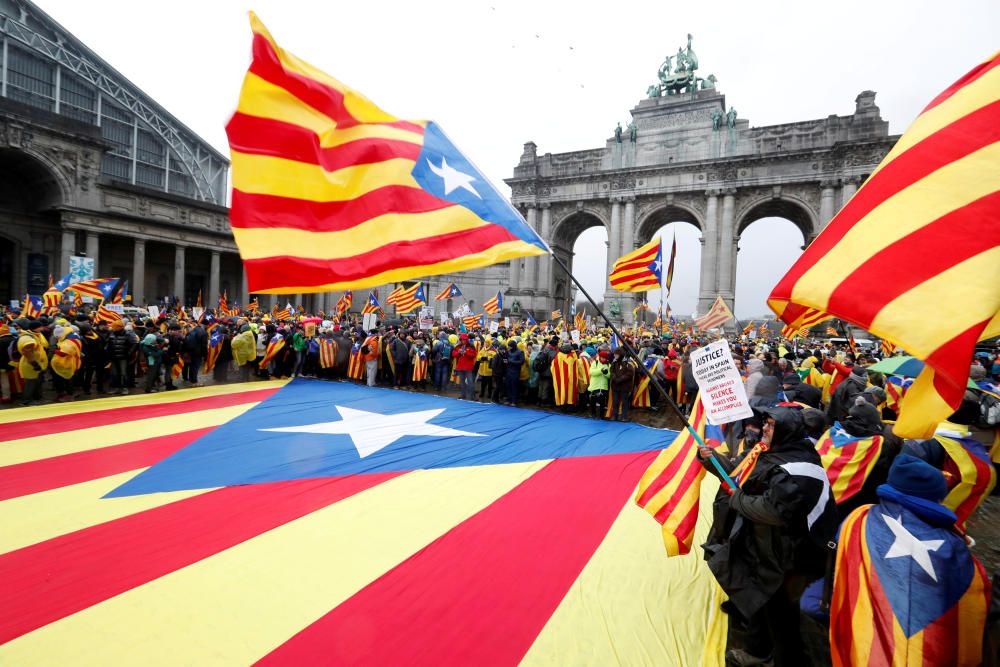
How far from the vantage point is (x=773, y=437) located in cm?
270

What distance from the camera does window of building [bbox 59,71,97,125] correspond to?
35.3m

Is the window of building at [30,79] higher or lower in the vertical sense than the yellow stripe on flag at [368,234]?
higher

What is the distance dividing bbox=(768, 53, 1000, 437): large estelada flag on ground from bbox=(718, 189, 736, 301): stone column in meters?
39.8

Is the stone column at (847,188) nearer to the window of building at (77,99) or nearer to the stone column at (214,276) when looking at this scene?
the stone column at (214,276)

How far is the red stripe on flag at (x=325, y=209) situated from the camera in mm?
3211

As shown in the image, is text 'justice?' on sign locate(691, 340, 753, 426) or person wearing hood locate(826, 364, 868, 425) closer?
text 'justice?' on sign locate(691, 340, 753, 426)

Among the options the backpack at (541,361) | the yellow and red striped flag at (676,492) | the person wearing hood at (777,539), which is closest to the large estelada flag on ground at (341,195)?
the yellow and red striped flag at (676,492)

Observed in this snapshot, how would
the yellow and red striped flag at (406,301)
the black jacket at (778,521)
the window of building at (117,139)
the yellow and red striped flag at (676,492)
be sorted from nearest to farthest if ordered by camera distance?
the black jacket at (778,521)
the yellow and red striped flag at (676,492)
the yellow and red striped flag at (406,301)
the window of building at (117,139)

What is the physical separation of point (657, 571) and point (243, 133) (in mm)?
4564

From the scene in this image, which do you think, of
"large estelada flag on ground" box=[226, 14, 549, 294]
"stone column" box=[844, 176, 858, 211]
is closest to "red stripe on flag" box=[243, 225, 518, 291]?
"large estelada flag on ground" box=[226, 14, 549, 294]

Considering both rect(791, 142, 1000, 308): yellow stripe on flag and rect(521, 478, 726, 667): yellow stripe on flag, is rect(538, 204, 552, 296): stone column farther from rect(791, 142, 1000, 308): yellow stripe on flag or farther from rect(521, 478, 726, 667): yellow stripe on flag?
rect(791, 142, 1000, 308): yellow stripe on flag

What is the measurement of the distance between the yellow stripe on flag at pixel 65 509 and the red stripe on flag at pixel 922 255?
5603 mm

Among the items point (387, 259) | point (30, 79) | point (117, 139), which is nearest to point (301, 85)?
point (387, 259)

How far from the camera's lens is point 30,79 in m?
33.8
